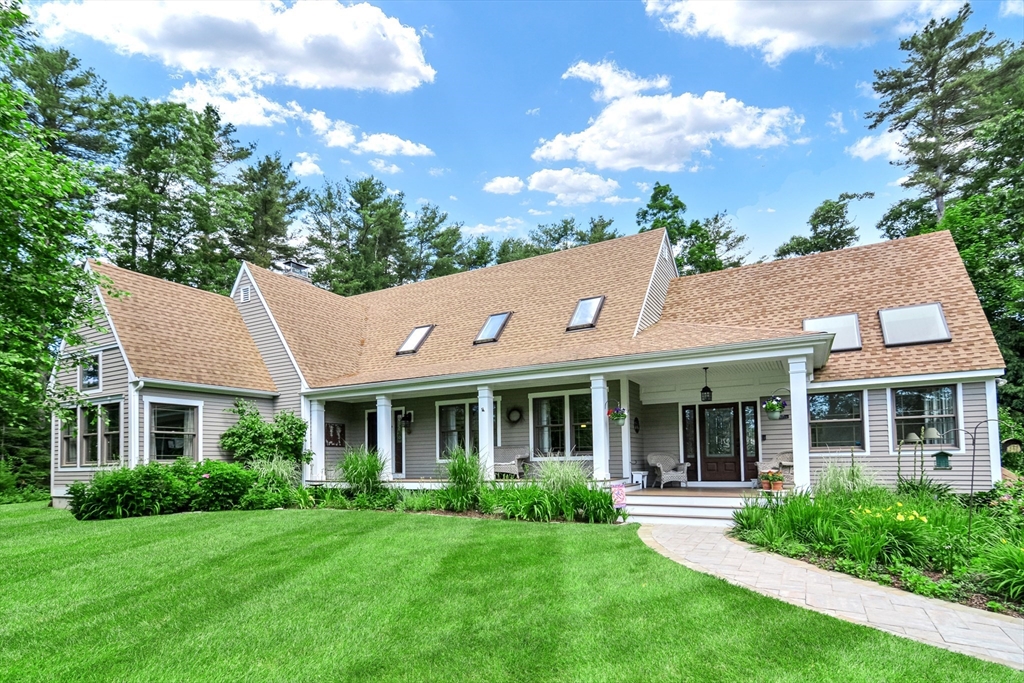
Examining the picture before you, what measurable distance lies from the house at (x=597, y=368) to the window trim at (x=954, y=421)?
0.03 meters

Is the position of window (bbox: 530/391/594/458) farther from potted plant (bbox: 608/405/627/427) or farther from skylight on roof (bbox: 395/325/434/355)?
skylight on roof (bbox: 395/325/434/355)

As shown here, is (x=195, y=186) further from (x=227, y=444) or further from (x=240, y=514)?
(x=240, y=514)

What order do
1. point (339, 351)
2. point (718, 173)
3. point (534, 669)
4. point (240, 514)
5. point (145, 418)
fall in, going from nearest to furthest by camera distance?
point (534, 669) → point (240, 514) → point (145, 418) → point (339, 351) → point (718, 173)

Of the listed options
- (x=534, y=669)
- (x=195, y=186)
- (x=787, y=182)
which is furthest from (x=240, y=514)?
(x=787, y=182)

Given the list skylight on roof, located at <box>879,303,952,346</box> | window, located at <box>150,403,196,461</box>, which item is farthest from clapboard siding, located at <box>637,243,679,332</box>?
window, located at <box>150,403,196,461</box>

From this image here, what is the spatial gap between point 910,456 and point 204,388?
47.8ft

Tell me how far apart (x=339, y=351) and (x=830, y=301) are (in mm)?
12432

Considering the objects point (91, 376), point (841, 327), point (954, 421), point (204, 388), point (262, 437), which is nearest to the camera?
point (954, 421)

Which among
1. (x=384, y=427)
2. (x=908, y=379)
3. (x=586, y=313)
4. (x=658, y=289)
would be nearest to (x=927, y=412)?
(x=908, y=379)

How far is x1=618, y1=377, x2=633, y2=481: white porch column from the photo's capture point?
12.3 meters

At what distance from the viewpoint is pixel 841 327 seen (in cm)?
1266

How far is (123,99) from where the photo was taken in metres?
23.5

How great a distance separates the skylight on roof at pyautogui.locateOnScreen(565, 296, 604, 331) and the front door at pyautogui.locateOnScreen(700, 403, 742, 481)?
3.19m

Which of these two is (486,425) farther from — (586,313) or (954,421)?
(954,421)
